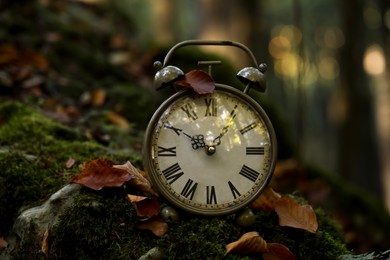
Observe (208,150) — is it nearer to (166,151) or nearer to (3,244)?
(166,151)

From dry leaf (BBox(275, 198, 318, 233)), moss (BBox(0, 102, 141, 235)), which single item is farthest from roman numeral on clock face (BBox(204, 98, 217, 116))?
moss (BBox(0, 102, 141, 235))

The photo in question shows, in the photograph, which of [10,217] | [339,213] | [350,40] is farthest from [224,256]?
[350,40]

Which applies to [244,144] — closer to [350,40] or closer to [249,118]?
[249,118]

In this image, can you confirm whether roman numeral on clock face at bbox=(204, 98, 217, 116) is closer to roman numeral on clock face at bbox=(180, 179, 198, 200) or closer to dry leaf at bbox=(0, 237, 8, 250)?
roman numeral on clock face at bbox=(180, 179, 198, 200)

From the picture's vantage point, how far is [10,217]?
2.56 meters

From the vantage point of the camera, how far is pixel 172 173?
7.34 feet

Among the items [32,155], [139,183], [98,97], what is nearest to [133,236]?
[139,183]

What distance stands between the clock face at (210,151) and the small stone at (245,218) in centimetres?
7

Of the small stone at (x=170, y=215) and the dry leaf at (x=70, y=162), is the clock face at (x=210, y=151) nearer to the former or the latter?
the small stone at (x=170, y=215)

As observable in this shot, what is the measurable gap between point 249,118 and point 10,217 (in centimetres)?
137

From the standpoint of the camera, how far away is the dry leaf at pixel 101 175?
2.36m

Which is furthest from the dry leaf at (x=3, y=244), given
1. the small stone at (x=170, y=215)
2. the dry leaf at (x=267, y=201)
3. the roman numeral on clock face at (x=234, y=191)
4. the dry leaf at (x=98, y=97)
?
the dry leaf at (x=98, y=97)

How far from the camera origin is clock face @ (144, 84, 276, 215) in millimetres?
2236

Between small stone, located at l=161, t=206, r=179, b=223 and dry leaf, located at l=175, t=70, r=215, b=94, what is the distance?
0.57m
